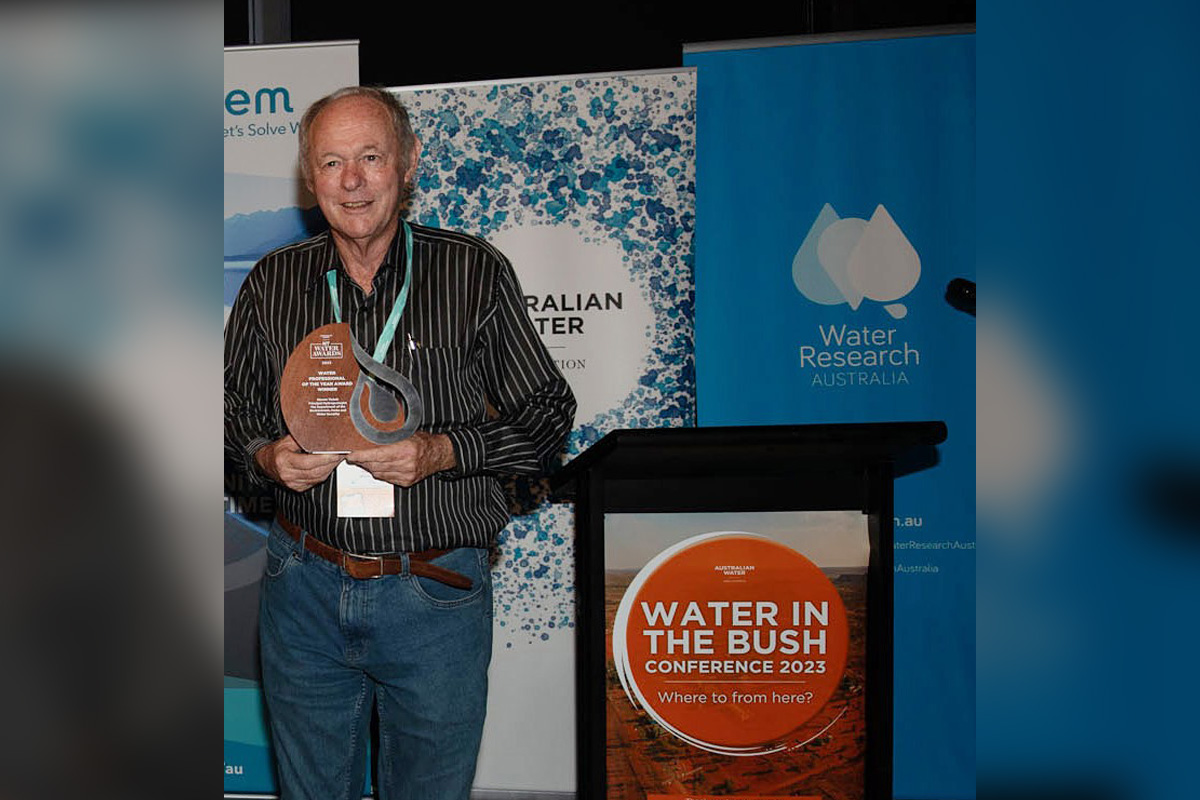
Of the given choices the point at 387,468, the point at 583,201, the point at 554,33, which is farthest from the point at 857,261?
the point at 554,33

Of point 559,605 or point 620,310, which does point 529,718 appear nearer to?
point 559,605

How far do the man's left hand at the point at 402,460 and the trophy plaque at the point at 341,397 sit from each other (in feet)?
0.05

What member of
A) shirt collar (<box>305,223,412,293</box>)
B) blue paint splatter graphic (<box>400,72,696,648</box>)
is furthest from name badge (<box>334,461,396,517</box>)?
blue paint splatter graphic (<box>400,72,696,648</box>)

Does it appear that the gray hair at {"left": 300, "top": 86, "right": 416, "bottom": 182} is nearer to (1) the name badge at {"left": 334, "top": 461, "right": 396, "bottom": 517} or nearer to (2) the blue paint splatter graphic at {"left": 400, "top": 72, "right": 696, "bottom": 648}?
(1) the name badge at {"left": 334, "top": 461, "right": 396, "bottom": 517}

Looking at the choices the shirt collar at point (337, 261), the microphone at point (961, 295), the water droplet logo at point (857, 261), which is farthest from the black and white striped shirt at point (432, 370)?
the microphone at point (961, 295)

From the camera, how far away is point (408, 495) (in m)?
1.81

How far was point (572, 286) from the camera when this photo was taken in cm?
300

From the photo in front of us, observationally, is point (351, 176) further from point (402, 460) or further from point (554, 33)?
point (554, 33)

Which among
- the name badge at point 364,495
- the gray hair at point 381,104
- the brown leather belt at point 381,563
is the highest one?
the gray hair at point 381,104

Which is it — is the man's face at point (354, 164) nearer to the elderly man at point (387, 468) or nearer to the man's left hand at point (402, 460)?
the elderly man at point (387, 468)

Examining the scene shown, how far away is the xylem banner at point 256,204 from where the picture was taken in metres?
2.97

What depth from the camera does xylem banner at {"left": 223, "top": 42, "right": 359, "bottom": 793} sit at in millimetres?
2969

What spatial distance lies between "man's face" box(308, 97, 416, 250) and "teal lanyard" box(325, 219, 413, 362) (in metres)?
0.08
